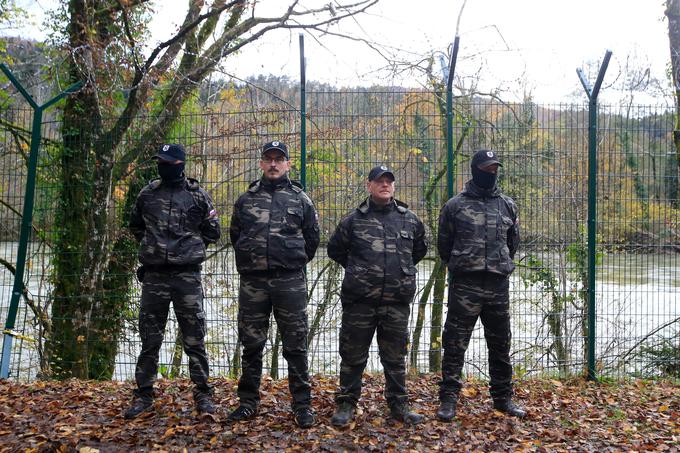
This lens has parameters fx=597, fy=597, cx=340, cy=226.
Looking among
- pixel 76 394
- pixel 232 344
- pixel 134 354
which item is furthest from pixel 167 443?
pixel 232 344

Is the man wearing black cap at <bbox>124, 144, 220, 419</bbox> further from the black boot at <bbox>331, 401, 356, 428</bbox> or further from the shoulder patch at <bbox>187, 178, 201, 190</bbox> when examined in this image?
the black boot at <bbox>331, 401, 356, 428</bbox>

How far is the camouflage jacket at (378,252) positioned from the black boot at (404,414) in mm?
869

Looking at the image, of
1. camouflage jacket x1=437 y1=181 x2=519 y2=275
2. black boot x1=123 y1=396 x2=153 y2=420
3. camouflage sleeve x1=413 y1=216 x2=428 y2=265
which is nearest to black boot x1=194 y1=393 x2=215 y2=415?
black boot x1=123 y1=396 x2=153 y2=420

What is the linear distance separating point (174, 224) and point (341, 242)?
1372 millimetres

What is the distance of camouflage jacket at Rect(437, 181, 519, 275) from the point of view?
4.96 metres

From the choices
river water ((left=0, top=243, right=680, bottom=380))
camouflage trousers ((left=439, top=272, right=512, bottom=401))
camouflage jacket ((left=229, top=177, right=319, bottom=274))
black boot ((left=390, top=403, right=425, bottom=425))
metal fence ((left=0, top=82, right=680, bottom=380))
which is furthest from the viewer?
river water ((left=0, top=243, right=680, bottom=380))

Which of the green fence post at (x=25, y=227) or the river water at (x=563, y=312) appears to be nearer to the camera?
the green fence post at (x=25, y=227)

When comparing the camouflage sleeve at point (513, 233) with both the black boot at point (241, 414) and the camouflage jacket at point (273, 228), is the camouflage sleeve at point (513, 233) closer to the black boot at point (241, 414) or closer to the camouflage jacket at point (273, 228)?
the camouflage jacket at point (273, 228)

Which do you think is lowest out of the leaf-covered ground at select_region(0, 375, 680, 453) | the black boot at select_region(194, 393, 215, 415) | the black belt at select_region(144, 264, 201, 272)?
the leaf-covered ground at select_region(0, 375, 680, 453)

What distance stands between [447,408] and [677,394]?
2.59m

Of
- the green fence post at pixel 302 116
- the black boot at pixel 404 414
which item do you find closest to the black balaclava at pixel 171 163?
the green fence post at pixel 302 116

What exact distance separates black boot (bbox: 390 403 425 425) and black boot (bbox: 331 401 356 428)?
0.33 meters

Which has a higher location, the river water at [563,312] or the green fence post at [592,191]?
the green fence post at [592,191]

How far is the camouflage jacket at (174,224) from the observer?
482 centimetres
